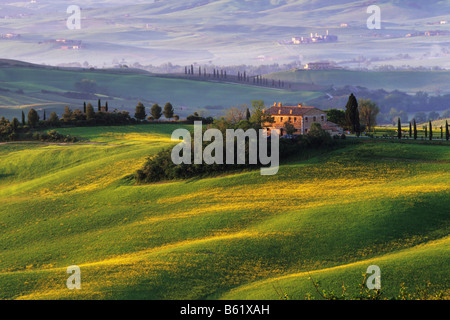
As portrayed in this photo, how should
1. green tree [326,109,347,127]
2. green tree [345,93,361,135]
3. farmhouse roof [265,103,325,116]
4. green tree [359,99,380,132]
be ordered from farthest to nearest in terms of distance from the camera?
green tree [359,99,380,132] < green tree [326,109,347,127] < green tree [345,93,361,135] < farmhouse roof [265,103,325,116]

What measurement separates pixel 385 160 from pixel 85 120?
251 feet

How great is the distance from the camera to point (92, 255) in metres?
68.1

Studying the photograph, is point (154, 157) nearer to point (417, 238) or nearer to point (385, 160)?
point (385, 160)

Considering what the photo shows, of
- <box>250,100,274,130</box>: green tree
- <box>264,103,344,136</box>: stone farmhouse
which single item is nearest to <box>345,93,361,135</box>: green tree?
<box>264,103,344,136</box>: stone farmhouse

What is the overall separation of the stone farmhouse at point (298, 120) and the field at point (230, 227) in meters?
11.0

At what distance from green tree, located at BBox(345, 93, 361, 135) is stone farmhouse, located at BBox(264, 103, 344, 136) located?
2.01 metres

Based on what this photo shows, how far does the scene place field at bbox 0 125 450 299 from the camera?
178ft

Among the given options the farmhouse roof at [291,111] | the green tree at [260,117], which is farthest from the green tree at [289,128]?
the farmhouse roof at [291,111]

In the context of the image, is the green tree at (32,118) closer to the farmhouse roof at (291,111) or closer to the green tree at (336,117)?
the farmhouse roof at (291,111)

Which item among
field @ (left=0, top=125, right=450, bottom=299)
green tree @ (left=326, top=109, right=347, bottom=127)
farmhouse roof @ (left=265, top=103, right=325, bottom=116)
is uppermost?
farmhouse roof @ (left=265, top=103, right=325, bottom=116)

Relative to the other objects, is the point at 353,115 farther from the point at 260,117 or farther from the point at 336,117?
the point at 260,117

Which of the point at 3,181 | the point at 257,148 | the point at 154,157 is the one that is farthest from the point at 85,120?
the point at 257,148

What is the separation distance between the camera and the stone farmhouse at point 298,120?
110188 millimetres

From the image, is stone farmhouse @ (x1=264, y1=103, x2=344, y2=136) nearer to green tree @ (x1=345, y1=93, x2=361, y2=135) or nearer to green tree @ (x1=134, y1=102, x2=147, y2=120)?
green tree @ (x1=345, y1=93, x2=361, y2=135)
